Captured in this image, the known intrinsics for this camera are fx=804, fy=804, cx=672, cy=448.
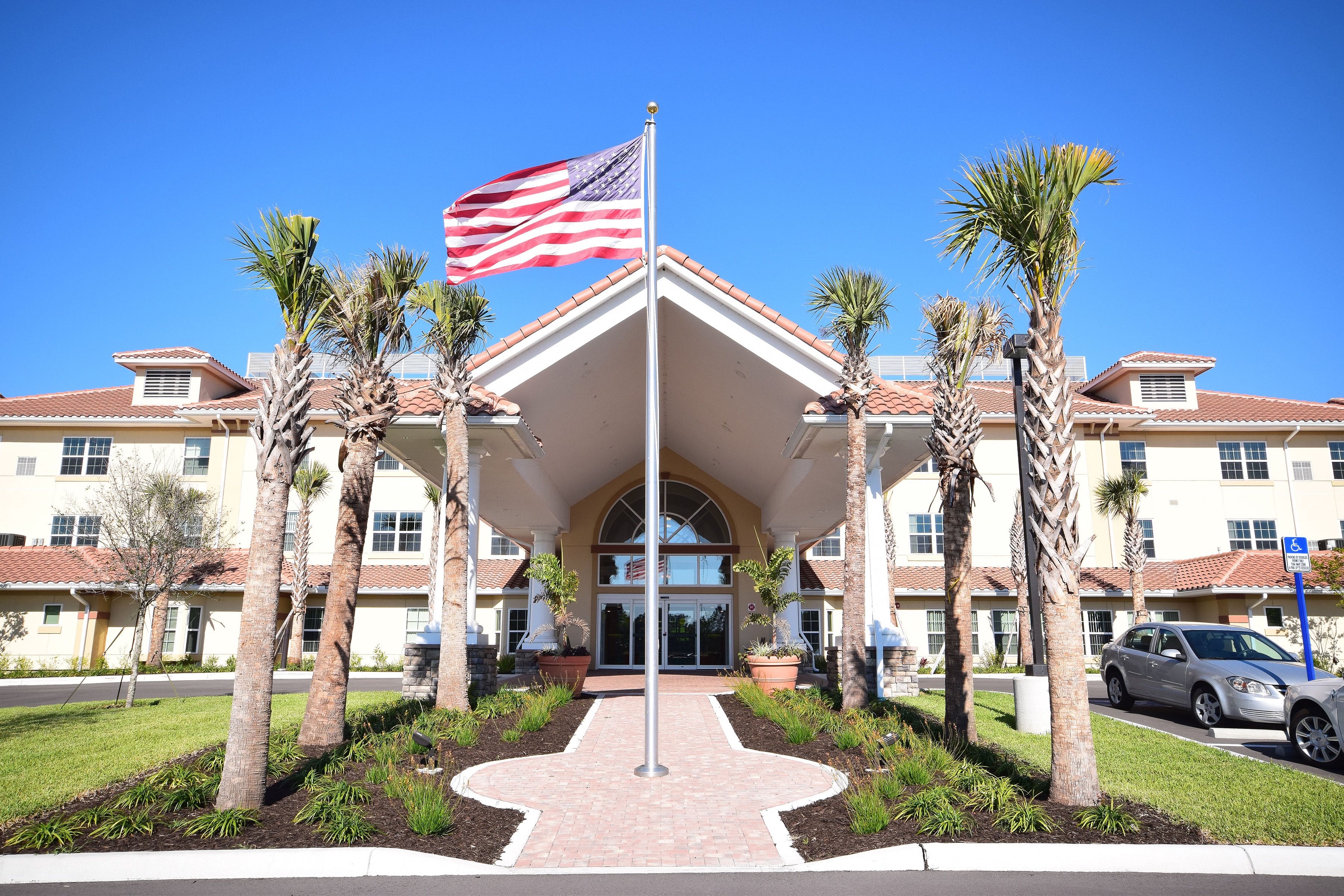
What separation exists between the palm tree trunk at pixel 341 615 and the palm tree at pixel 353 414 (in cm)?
1

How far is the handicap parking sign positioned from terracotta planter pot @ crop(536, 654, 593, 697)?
39.9 ft

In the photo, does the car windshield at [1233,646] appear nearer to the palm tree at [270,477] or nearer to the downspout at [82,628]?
the palm tree at [270,477]

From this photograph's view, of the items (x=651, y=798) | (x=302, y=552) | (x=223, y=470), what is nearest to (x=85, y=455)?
(x=223, y=470)

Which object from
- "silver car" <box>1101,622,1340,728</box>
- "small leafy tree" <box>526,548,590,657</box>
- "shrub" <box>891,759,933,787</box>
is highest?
"small leafy tree" <box>526,548,590,657</box>

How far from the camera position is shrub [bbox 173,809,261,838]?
6.13 m

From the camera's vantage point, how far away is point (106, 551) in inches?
1097

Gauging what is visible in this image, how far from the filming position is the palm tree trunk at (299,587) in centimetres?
2703

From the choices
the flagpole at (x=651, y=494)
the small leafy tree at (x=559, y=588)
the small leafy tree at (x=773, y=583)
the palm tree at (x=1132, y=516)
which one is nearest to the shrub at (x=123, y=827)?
the flagpole at (x=651, y=494)

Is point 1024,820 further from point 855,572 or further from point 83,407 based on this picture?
point 83,407

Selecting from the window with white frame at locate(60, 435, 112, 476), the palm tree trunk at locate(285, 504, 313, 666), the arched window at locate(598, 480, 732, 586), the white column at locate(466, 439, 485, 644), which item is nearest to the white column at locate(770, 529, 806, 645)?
the arched window at locate(598, 480, 732, 586)

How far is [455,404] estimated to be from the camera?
42.7ft

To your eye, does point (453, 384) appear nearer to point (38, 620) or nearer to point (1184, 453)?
point (38, 620)

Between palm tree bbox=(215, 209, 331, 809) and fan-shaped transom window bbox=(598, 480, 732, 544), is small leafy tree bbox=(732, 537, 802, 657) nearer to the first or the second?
fan-shaped transom window bbox=(598, 480, 732, 544)

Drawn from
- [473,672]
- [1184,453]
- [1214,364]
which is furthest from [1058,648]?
[1214,364]
